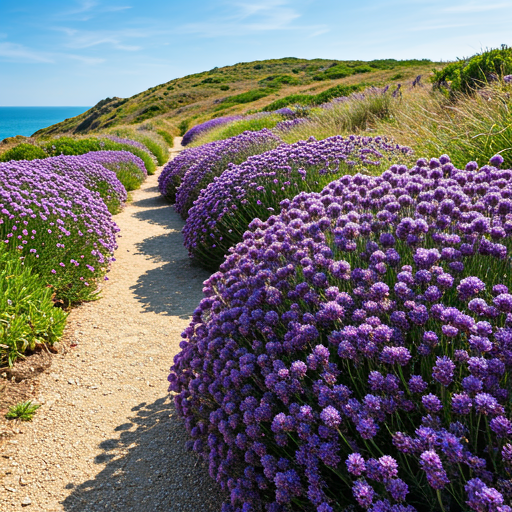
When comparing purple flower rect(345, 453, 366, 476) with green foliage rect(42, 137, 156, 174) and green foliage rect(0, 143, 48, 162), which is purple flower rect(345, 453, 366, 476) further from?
green foliage rect(42, 137, 156, 174)

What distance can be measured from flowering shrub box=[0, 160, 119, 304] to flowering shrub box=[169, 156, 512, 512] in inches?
119

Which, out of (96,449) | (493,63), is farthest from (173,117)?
(96,449)

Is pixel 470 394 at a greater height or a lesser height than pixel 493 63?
lesser

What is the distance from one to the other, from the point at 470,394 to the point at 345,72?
168 feet

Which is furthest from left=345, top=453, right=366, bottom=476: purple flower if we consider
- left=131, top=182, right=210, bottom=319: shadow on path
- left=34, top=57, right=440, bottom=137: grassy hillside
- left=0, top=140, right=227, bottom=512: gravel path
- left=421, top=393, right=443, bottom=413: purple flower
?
left=34, top=57, right=440, bottom=137: grassy hillside

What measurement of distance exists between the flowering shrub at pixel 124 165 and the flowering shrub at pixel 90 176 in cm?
225

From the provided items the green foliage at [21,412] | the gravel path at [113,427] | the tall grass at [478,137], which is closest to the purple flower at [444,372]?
the gravel path at [113,427]

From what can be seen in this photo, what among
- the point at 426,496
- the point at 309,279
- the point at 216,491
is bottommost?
the point at 216,491

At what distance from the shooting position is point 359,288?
2.15m

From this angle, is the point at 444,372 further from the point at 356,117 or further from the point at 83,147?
the point at 83,147

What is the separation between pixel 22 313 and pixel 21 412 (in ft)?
4.03

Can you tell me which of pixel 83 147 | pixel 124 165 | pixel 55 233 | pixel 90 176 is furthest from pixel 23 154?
pixel 55 233

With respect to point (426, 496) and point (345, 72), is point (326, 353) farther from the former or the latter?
point (345, 72)

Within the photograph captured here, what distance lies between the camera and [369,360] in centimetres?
187
